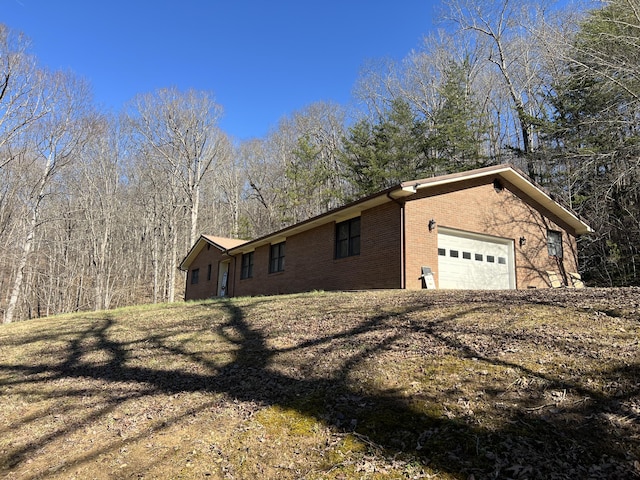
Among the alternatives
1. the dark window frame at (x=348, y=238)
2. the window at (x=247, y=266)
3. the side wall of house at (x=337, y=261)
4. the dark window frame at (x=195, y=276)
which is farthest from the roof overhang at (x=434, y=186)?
the dark window frame at (x=195, y=276)

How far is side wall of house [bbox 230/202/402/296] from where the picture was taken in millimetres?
12680

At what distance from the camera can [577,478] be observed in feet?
8.97

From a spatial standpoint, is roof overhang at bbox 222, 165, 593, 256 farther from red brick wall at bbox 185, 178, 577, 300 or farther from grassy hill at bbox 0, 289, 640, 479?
grassy hill at bbox 0, 289, 640, 479

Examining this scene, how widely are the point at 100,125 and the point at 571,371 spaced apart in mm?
24119

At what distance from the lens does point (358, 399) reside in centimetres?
430

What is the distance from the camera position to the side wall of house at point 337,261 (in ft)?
41.6

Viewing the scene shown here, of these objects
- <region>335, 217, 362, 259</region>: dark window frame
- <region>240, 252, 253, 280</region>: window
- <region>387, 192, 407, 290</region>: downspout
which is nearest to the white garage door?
<region>387, 192, 407, 290</region>: downspout

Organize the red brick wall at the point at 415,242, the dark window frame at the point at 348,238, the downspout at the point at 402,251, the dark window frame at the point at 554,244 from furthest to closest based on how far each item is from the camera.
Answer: the dark window frame at the point at 554,244 < the dark window frame at the point at 348,238 < the red brick wall at the point at 415,242 < the downspout at the point at 402,251

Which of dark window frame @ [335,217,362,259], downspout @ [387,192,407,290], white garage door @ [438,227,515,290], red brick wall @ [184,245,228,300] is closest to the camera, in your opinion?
downspout @ [387,192,407,290]

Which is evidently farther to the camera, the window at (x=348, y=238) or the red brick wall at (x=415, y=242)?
the window at (x=348, y=238)

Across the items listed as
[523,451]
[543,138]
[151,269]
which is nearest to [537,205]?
[543,138]

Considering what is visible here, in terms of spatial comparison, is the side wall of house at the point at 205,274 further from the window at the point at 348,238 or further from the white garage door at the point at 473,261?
the white garage door at the point at 473,261

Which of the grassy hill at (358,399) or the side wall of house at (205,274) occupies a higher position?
the side wall of house at (205,274)

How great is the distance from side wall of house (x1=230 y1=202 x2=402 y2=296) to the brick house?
0.10 ft
